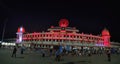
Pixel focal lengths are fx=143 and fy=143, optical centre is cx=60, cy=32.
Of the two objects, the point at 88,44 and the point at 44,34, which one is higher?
the point at 44,34

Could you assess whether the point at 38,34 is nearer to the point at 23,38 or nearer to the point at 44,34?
the point at 44,34

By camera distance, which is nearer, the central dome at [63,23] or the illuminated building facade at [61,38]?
the illuminated building facade at [61,38]

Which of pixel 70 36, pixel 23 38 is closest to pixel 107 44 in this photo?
pixel 70 36

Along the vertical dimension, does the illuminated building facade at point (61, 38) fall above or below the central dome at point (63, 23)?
below

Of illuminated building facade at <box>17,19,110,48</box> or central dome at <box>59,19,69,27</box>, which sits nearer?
illuminated building facade at <box>17,19,110,48</box>

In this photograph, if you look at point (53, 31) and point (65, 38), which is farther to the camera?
point (53, 31)

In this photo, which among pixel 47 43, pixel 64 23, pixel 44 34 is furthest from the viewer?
pixel 64 23

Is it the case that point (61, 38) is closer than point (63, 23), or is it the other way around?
point (61, 38)

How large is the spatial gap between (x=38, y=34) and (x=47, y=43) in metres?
11.9

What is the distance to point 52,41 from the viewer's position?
75.2 metres

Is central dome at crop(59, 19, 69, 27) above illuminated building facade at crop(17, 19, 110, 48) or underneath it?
above

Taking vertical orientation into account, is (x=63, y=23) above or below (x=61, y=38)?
above

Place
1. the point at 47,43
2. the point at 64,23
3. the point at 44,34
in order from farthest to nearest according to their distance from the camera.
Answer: the point at 64,23, the point at 44,34, the point at 47,43

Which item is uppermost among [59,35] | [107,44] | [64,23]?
[64,23]
